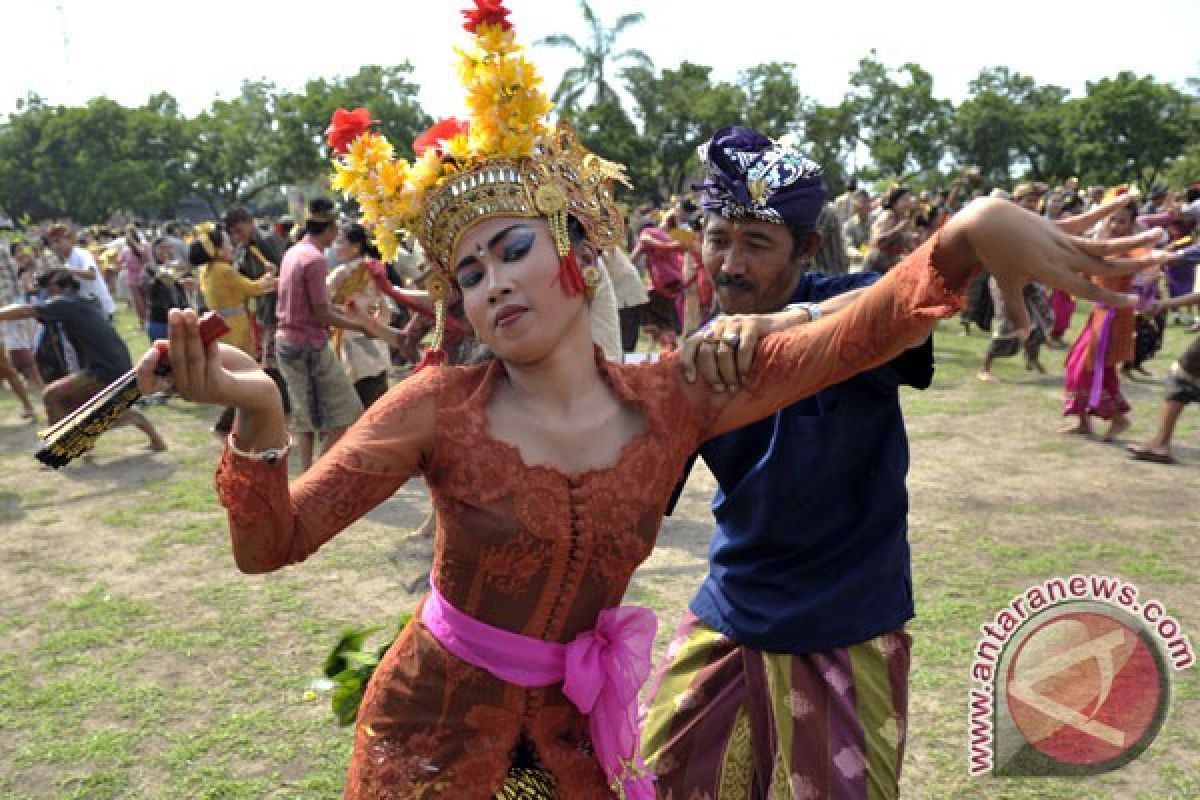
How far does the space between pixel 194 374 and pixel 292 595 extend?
4243mm

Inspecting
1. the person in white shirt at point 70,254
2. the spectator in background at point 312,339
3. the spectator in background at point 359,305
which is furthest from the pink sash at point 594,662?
the person in white shirt at point 70,254

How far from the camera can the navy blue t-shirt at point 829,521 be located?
7.36ft

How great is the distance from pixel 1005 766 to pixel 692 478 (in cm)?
437

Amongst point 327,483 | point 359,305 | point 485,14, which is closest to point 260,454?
point 327,483

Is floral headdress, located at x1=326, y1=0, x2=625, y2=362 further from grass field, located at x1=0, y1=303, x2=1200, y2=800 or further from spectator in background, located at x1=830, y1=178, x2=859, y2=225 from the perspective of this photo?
spectator in background, located at x1=830, y1=178, x2=859, y2=225

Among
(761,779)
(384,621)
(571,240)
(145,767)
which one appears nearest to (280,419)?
(571,240)

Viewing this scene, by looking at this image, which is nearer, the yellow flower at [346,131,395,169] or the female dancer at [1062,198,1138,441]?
the yellow flower at [346,131,395,169]

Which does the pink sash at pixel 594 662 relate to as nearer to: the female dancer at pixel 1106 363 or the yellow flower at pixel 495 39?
the yellow flower at pixel 495 39

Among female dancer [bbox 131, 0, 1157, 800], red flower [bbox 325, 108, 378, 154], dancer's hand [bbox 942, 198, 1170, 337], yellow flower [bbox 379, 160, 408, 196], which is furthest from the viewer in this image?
red flower [bbox 325, 108, 378, 154]

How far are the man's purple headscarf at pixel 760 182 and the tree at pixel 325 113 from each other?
164ft

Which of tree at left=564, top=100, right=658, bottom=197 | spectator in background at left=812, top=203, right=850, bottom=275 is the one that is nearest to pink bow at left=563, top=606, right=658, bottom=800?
spectator in background at left=812, top=203, right=850, bottom=275

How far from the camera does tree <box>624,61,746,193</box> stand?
164 feet

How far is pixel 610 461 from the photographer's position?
1.86m

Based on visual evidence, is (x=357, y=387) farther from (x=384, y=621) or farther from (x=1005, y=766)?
(x=1005, y=766)
